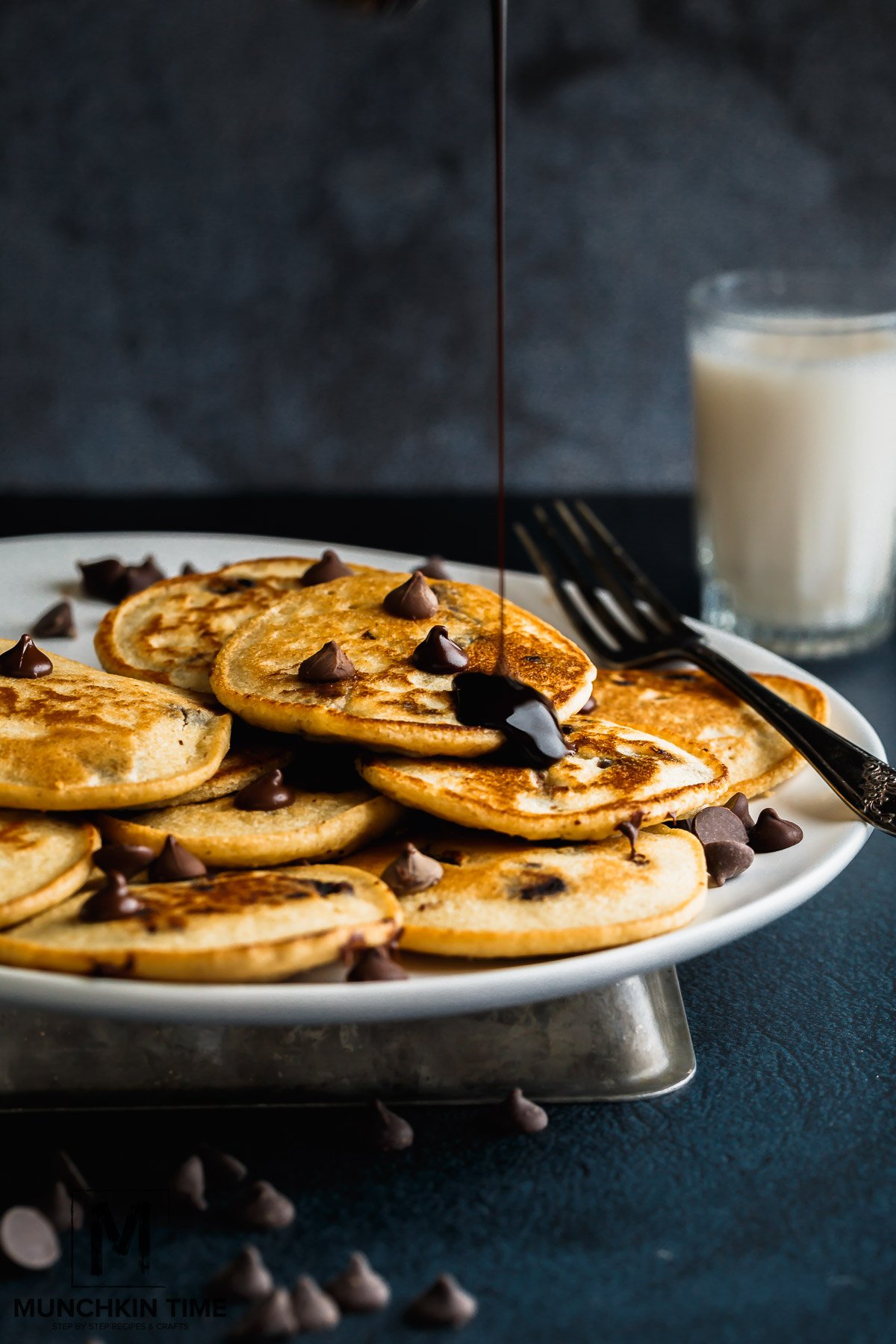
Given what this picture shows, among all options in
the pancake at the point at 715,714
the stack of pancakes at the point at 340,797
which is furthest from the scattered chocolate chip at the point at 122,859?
the pancake at the point at 715,714

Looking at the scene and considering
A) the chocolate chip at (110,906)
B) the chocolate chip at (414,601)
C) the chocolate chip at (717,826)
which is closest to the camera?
the chocolate chip at (110,906)

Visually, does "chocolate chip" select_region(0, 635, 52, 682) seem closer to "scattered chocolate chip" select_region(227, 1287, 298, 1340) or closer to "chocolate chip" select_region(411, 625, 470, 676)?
"chocolate chip" select_region(411, 625, 470, 676)

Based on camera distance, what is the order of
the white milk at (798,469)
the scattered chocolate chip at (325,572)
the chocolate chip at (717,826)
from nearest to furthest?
the chocolate chip at (717,826) → the scattered chocolate chip at (325,572) → the white milk at (798,469)

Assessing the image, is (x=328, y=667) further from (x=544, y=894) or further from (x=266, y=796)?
(x=544, y=894)

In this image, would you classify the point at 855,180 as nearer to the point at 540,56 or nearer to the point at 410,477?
the point at 540,56

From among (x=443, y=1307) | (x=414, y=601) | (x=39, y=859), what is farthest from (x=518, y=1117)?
(x=414, y=601)

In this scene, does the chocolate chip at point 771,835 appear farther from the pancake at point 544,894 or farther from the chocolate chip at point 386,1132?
the chocolate chip at point 386,1132

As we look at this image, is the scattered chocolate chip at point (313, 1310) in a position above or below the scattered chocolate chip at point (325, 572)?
below
